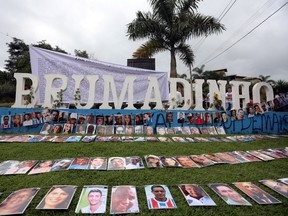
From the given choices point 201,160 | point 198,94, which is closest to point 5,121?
point 201,160

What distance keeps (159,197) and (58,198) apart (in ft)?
4.01

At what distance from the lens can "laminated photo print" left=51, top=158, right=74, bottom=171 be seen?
3179 mm

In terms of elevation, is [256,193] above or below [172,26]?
below

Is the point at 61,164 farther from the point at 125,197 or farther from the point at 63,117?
the point at 63,117

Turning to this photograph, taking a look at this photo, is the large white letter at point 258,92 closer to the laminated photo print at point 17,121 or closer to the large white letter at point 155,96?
the large white letter at point 155,96

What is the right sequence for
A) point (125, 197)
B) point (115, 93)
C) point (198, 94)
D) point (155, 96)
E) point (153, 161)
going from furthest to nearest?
point (198, 94) → point (155, 96) → point (115, 93) → point (153, 161) → point (125, 197)

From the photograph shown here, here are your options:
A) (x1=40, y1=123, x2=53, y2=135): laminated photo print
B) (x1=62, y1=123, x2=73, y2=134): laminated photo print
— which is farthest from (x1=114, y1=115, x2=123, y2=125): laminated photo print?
(x1=40, y1=123, x2=53, y2=135): laminated photo print

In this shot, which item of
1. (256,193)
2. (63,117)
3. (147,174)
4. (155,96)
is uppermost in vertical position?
(155,96)

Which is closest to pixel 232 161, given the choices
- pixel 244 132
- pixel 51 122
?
pixel 244 132

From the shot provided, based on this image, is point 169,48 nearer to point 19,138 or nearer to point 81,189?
point 19,138

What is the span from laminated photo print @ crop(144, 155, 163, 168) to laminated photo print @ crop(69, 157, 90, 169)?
3.47ft

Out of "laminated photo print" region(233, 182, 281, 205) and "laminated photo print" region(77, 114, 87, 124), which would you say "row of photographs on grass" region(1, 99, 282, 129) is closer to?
"laminated photo print" region(77, 114, 87, 124)

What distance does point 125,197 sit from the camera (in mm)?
→ 2418

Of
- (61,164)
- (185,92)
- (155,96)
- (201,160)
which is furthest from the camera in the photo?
(185,92)
